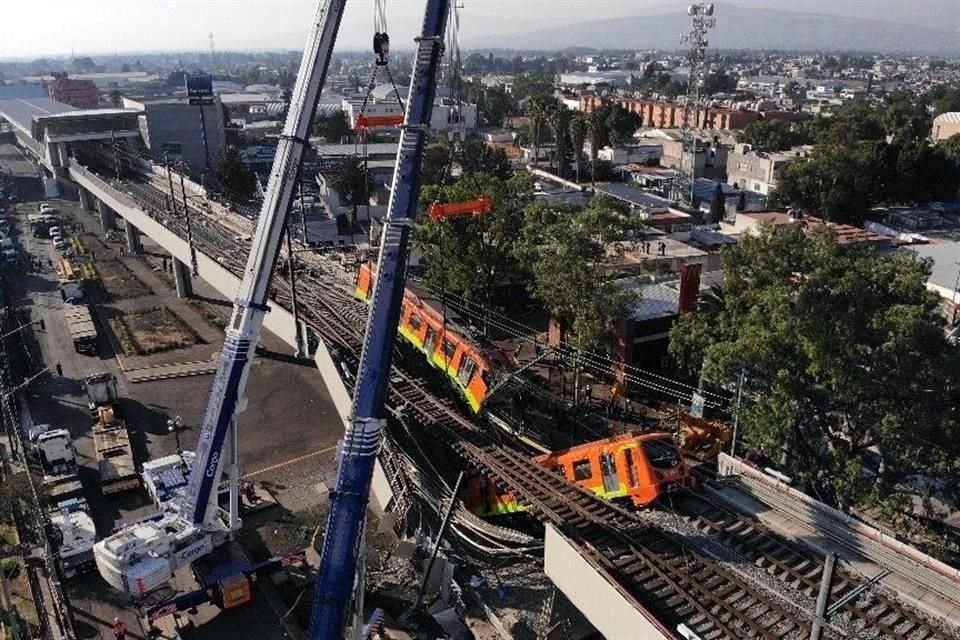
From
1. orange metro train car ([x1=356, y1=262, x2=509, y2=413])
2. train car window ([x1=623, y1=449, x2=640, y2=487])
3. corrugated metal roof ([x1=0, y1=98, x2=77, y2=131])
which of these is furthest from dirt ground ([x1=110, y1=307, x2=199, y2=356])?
corrugated metal roof ([x1=0, y1=98, x2=77, y2=131])

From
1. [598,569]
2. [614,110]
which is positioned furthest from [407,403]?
[614,110]

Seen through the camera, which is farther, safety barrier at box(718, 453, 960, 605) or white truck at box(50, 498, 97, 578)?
white truck at box(50, 498, 97, 578)

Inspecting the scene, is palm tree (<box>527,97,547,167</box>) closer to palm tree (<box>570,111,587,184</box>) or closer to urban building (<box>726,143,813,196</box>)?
palm tree (<box>570,111,587,184</box>)

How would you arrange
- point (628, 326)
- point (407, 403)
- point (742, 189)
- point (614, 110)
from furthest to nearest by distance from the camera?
point (614, 110) → point (742, 189) → point (628, 326) → point (407, 403)

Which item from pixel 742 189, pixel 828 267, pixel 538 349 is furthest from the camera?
pixel 742 189

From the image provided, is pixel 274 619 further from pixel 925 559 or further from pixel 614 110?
pixel 614 110

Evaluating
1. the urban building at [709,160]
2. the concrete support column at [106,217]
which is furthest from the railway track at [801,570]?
the concrete support column at [106,217]

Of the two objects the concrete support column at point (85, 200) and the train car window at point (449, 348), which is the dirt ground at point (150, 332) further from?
the concrete support column at point (85, 200)
